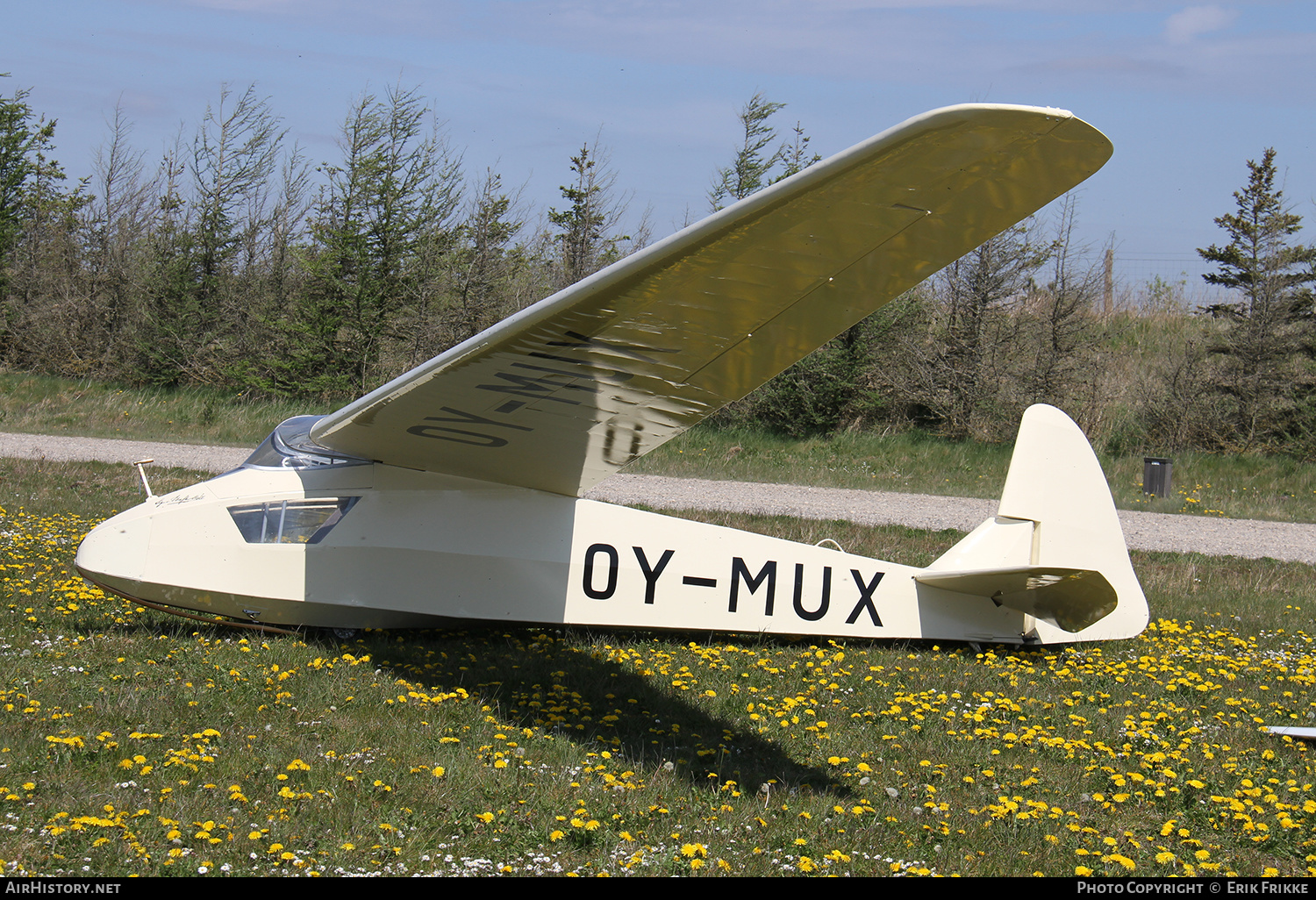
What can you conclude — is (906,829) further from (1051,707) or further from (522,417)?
(522,417)

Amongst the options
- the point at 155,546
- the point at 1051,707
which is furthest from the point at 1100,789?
the point at 155,546

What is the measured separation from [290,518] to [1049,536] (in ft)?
18.4

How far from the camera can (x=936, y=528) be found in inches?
502

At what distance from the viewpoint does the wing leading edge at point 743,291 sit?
289cm

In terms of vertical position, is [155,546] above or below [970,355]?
below

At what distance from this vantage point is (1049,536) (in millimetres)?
7148

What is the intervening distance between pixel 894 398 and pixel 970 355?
6.63 ft

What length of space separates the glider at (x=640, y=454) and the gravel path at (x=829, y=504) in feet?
19.4

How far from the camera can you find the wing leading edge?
2.89 metres

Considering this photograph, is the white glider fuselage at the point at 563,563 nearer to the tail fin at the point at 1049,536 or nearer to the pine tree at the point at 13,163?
the tail fin at the point at 1049,536

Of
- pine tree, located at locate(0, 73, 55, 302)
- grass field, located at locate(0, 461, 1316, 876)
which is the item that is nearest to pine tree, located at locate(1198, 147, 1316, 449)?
grass field, located at locate(0, 461, 1316, 876)

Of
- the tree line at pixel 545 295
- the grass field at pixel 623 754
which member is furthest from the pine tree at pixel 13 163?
the grass field at pixel 623 754

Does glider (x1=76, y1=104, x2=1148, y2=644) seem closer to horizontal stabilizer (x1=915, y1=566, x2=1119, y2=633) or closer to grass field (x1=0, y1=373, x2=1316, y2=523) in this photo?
horizontal stabilizer (x1=915, y1=566, x2=1119, y2=633)
